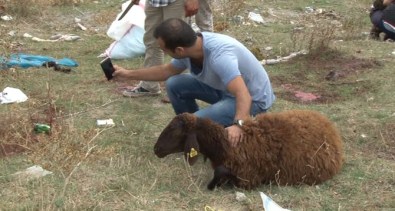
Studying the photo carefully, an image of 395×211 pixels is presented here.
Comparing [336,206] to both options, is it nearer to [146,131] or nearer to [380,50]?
[146,131]

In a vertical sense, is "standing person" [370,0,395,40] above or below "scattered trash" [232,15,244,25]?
above

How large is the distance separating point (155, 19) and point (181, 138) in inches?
75.9

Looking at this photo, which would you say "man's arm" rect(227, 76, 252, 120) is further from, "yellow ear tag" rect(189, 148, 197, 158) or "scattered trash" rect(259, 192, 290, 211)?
"scattered trash" rect(259, 192, 290, 211)

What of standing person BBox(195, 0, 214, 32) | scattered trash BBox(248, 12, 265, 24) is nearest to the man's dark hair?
standing person BBox(195, 0, 214, 32)

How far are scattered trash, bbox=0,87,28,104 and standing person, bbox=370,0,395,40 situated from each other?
4959 mm

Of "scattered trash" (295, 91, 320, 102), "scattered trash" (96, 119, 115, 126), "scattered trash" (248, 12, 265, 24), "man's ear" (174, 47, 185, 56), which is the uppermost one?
"man's ear" (174, 47, 185, 56)

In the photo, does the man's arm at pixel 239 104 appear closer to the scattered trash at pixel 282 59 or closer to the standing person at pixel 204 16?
the standing person at pixel 204 16

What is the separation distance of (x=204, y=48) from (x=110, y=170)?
40.1 inches

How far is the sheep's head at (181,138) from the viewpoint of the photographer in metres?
3.82

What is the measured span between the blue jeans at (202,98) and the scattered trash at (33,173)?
3.73ft

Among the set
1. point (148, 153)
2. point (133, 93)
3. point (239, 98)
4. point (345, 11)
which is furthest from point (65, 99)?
point (345, 11)

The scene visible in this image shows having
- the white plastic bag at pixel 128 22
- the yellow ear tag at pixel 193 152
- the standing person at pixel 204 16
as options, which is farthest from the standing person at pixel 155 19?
the yellow ear tag at pixel 193 152

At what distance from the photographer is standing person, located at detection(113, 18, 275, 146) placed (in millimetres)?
3893

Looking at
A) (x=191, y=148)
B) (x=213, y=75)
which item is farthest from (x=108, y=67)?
(x=191, y=148)
